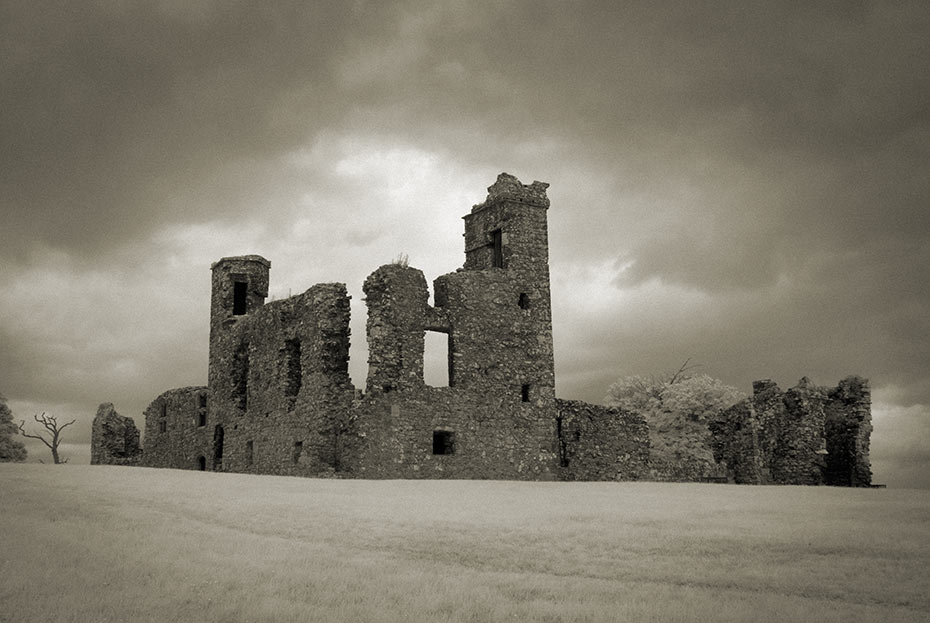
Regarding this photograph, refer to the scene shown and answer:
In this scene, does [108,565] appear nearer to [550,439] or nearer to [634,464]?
[550,439]

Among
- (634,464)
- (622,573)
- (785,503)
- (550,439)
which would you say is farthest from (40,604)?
(634,464)

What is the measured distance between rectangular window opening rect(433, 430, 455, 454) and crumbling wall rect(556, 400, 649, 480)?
486 centimetres

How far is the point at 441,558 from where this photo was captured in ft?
39.4

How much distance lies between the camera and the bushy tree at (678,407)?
41.5 m

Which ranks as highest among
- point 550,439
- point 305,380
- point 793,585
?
point 305,380

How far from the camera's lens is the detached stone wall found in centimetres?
3334

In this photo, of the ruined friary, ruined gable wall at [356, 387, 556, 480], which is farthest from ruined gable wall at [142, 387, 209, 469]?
ruined gable wall at [356, 387, 556, 480]

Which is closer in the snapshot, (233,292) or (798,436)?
(798,436)

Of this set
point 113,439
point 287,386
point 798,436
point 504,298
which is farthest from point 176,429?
point 798,436

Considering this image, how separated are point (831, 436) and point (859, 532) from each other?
2289 centimetres

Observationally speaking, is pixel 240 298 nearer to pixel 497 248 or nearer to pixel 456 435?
pixel 497 248

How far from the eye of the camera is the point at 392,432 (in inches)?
1084

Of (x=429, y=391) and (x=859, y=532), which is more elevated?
(x=429, y=391)

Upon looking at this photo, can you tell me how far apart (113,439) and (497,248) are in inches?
929
